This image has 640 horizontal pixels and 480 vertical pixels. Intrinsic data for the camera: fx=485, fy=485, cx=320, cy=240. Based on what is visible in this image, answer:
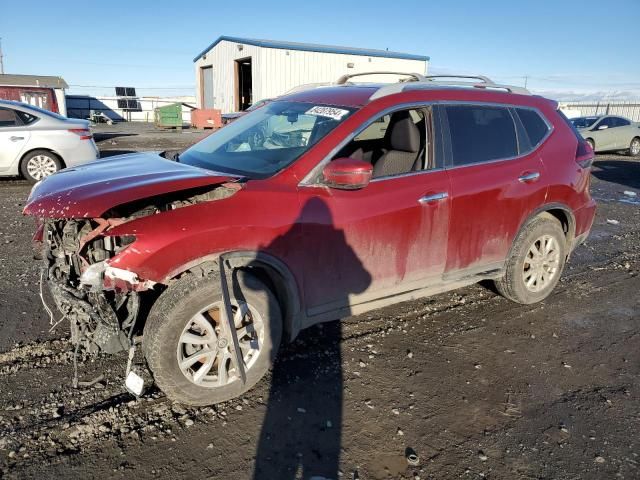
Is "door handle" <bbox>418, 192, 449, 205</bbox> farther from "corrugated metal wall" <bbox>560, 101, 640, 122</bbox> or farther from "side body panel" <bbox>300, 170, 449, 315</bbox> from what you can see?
"corrugated metal wall" <bbox>560, 101, 640, 122</bbox>

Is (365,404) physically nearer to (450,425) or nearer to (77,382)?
(450,425)

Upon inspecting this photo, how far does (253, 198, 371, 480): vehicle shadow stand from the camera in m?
2.57

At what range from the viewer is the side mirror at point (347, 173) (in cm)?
303

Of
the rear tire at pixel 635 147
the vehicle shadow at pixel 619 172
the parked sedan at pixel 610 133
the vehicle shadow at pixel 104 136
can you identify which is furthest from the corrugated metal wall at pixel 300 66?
the vehicle shadow at pixel 619 172

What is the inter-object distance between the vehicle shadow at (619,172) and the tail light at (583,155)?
342 inches

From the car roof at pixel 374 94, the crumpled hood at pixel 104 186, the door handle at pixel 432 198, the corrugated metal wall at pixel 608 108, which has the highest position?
the corrugated metal wall at pixel 608 108

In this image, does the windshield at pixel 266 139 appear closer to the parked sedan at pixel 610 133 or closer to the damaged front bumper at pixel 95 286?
the damaged front bumper at pixel 95 286

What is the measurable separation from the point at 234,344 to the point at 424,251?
1621mm

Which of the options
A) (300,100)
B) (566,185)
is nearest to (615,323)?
(566,185)

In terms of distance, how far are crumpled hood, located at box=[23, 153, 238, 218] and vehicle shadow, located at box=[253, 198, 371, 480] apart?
25.7 inches

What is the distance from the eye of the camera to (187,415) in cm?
292

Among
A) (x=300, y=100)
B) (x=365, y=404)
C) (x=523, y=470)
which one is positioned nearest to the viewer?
(x=523, y=470)

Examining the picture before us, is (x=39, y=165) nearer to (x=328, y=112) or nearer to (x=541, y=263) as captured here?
(x=328, y=112)

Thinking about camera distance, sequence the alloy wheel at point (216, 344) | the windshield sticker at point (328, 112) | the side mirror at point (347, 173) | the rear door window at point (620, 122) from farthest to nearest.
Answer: the rear door window at point (620, 122), the windshield sticker at point (328, 112), the side mirror at point (347, 173), the alloy wheel at point (216, 344)
